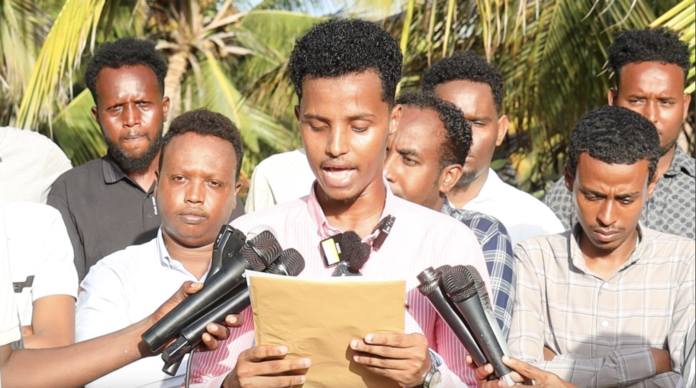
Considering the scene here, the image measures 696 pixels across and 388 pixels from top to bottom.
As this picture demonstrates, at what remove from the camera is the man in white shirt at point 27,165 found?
16.6 ft

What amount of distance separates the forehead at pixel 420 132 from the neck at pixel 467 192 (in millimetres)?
783

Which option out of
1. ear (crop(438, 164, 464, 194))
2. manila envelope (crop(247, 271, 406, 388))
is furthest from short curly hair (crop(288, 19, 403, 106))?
ear (crop(438, 164, 464, 194))

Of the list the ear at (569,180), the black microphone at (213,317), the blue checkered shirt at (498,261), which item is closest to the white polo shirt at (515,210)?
the ear at (569,180)

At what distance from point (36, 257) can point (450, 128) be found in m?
2.04

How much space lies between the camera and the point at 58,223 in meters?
4.32

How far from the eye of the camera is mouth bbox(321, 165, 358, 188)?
10.00ft

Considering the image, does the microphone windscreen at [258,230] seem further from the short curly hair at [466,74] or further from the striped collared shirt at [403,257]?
the short curly hair at [466,74]

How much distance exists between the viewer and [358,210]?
317 cm

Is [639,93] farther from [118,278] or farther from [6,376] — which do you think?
[6,376]

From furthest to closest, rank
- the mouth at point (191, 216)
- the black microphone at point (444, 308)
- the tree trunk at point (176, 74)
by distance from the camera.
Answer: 1. the tree trunk at point (176, 74)
2. the mouth at point (191, 216)
3. the black microphone at point (444, 308)

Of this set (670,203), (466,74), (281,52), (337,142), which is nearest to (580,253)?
(670,203)

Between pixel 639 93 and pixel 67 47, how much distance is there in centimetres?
573

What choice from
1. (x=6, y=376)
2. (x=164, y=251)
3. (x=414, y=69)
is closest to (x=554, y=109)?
(x=414, y=69)

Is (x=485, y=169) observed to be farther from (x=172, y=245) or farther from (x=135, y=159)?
(x=135, y=159)
